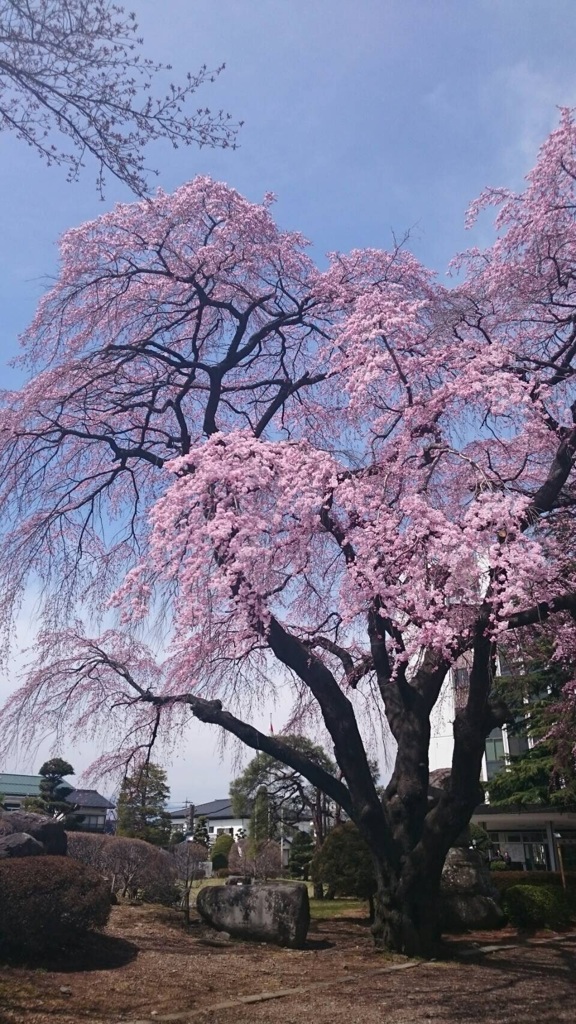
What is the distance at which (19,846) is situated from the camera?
9.32 meters

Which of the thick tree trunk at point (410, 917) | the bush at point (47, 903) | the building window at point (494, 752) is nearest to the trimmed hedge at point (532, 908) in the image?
the thick tree trunk at point (410, 917)

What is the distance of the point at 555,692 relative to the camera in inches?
733

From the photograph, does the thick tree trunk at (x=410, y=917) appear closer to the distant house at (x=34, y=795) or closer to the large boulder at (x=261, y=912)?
the large boulder at (x=261, y=912)

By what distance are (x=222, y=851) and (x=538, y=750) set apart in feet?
64.4

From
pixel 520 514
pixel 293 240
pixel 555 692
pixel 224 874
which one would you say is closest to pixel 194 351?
pixel 293 240

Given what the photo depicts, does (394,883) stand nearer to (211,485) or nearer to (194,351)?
(211,485)

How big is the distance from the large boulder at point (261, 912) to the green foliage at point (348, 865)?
8.11 ft

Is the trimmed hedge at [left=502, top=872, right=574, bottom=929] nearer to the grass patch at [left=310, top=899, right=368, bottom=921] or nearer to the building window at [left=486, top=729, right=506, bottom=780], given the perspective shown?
the grass patch at [left=310, top=899, right=368, bottom=921]

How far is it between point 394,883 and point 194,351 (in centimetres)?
769

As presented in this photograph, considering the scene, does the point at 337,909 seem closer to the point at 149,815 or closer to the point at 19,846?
the point at 19,846

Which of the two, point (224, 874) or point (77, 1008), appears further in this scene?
point (224, 874)

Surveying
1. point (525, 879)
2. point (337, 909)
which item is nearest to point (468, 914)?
point (525, 879)

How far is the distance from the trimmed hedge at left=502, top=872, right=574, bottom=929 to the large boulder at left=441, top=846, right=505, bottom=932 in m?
0.21

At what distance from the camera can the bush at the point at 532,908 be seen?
42.3 feet
